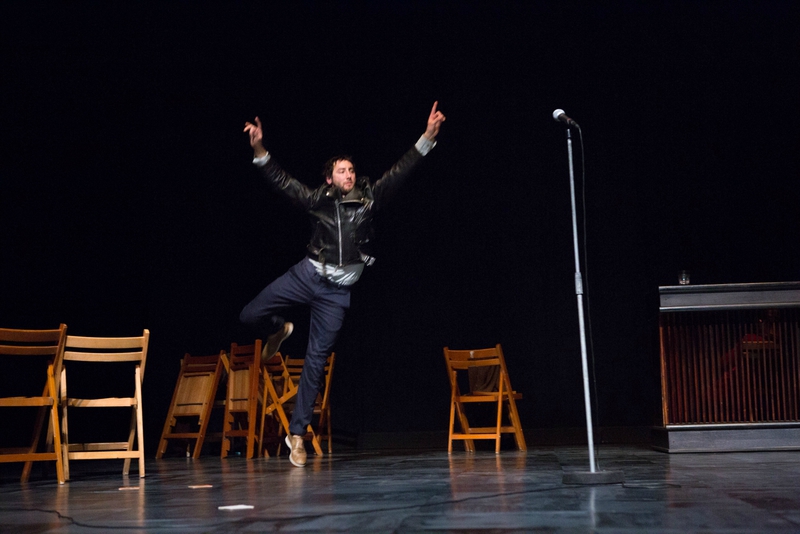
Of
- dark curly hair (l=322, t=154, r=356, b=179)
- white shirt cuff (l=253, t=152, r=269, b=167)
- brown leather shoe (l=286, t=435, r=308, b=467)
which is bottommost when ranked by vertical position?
brown leather shoe (l=286, t=435, r=308, b=467)

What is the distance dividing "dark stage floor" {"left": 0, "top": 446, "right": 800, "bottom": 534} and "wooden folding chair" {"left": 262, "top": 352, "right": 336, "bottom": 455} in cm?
152

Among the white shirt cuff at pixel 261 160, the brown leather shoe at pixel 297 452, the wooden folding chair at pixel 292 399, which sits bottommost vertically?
the brown leather shoe at pixel 297 452

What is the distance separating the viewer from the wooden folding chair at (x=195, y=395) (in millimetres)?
6145

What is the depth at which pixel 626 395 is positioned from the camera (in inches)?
266

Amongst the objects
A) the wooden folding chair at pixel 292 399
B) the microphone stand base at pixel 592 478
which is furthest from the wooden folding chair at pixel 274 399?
the microphone stand base at pixel 592 478

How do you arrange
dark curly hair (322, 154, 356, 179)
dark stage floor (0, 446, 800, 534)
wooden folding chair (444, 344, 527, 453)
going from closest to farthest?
dark stage floor (0, 446, 800, 534) → dark curly hair (322, 154, 356, 179) → wooden folding chair (444, 344, 527, 453)

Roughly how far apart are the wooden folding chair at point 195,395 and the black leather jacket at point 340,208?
204cm

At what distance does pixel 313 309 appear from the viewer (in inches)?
177

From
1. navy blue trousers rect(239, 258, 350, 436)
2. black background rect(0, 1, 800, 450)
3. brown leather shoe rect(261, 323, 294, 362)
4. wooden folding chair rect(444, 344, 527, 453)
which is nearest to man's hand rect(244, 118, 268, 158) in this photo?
navy blue trousers rect(239, 258, 350, 436)

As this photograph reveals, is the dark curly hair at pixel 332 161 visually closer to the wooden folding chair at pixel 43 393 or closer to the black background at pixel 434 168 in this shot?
the wooden folding chair at pixel 43 393

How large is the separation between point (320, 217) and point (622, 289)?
10.8 ft

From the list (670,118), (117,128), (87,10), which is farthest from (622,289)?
(87,10)

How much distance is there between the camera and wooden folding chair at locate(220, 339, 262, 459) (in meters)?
5.66

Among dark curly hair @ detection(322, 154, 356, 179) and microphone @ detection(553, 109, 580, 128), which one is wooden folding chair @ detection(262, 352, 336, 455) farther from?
microphone @ detection(553, 109, 580, 128)
